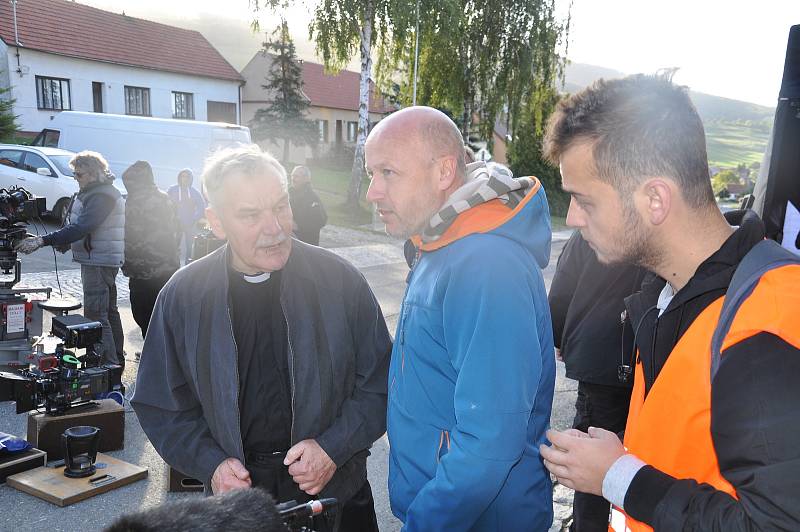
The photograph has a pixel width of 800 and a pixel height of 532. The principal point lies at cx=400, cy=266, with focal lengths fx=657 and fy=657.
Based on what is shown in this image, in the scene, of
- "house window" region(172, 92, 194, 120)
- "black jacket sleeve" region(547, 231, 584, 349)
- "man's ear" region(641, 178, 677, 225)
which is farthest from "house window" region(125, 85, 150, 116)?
"man's ear" region(641, 178, 677, 225)

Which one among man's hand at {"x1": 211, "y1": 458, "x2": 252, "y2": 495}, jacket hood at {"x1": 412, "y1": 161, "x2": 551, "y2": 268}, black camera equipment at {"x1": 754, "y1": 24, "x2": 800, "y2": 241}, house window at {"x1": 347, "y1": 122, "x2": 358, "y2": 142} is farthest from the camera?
house window at {"x1": 347, "y1": 122, "x2": 358, "y2": 142}

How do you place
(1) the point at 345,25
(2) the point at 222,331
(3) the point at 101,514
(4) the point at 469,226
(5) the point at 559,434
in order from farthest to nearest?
(1) the point at 345,25, (3) the point at 101,514, (2) the point at 222,331, (4) the point at 469,226, (5) the point at 559,434

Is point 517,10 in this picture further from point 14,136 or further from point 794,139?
point 794,139

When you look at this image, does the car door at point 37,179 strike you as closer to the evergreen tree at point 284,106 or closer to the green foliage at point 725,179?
the evergreen tree at point 284,106

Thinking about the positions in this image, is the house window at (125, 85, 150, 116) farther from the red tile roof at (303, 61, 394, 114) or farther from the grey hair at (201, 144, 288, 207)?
the grey hair at (201, 144, 288, 207)

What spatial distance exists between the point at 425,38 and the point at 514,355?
21.6 m

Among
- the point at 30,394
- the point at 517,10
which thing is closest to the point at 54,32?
the point at 517,10

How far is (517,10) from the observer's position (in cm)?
2317

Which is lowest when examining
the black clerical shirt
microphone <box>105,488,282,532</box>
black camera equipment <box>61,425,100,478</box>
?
black camera equipment <box>61,425,100,478</box>

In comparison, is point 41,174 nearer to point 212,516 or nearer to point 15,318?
point 15,318

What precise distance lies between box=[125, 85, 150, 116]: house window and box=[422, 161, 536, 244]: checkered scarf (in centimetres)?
3500

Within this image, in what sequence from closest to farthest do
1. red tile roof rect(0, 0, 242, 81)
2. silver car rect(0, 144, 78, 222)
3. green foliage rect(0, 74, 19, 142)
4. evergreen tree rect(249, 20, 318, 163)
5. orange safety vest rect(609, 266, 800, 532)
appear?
orange safety vest rect(609, 266, 800, 532)
silver car rect(0, 144, 78, 222)
green foliage rect(0, 74, 19, 142)
red tile roof rect(0, 0, 242, 81)
evergreen tree rect(249, 20, 318, 163)

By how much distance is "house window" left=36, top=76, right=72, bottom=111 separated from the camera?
95.9 feet

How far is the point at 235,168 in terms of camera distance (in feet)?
8.51
